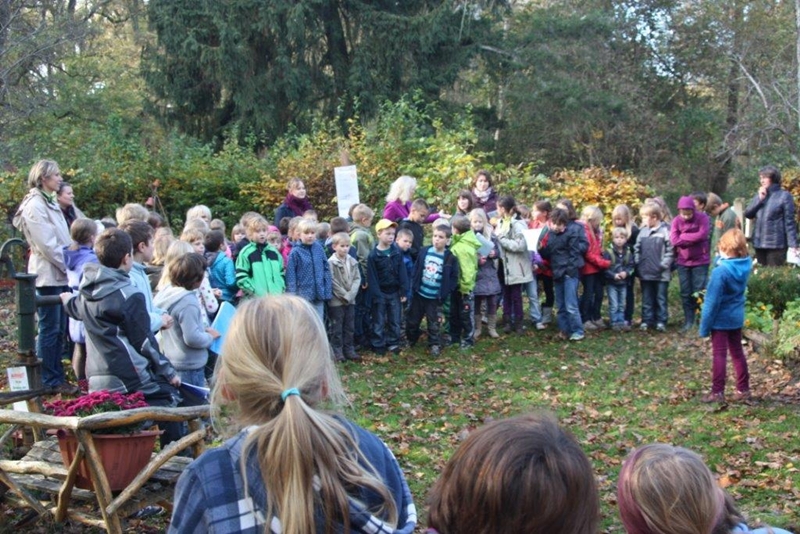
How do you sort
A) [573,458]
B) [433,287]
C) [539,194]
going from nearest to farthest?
[573,458] → [433,287] → [539,194]

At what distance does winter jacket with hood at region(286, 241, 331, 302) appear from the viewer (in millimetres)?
9797

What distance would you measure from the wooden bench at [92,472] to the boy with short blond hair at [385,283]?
5709mm

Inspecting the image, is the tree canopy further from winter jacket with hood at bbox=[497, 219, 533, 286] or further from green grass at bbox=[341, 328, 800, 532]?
green grass at bbox=[341, 328, 800, 532]

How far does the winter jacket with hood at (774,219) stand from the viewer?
1261 centimetres

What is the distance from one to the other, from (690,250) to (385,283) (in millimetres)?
4323

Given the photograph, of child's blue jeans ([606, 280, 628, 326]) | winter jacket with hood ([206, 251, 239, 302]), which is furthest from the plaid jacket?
child's blue jeans ([606, 280, 628, 326])

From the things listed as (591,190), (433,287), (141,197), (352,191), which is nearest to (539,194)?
(591,190)

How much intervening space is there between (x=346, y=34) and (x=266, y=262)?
1883 centimetres

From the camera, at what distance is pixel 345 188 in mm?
14148

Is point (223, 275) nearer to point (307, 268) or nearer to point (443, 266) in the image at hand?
point (307, 268)

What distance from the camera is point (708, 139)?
93.2ft

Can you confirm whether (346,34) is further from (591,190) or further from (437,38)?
(591,190)

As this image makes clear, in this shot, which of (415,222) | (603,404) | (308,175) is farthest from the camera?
(308,175)

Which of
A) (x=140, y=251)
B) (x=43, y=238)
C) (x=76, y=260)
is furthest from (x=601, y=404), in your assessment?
(x=43, y=238)
